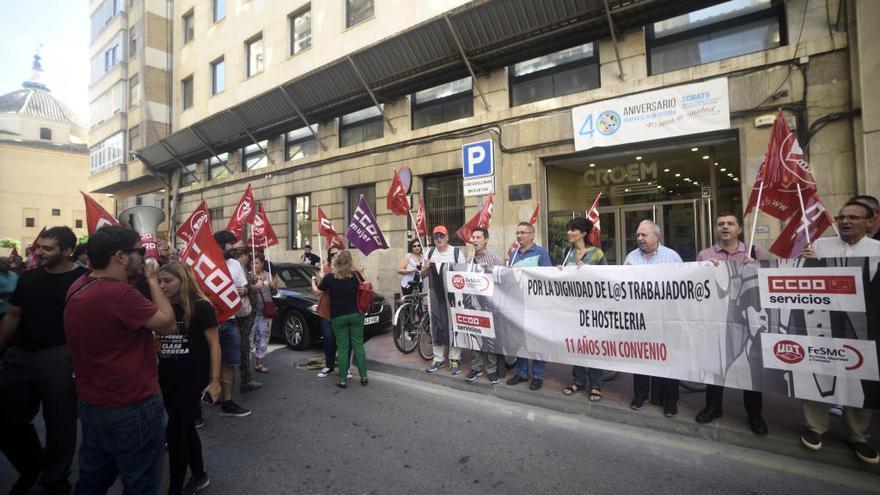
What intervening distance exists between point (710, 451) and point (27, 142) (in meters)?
77.8

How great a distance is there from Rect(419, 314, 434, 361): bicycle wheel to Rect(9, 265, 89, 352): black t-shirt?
4.26 m

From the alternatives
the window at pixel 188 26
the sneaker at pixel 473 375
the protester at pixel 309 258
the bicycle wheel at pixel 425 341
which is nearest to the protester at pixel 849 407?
the sneaker at pixel 473 375

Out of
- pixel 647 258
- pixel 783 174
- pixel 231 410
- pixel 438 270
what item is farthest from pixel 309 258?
pixel 783 174

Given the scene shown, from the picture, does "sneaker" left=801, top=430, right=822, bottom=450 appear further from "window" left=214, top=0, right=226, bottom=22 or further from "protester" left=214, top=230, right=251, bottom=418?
"window" left=214, top=0, right=226, bottom=22

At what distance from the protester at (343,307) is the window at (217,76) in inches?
648

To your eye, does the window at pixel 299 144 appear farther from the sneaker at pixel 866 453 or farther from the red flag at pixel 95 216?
the sneaker at pixel 866 453

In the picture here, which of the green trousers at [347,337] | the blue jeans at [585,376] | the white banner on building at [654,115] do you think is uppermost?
the white banner on building at [654,115]


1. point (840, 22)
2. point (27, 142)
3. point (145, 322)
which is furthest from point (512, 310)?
point (27, 142)

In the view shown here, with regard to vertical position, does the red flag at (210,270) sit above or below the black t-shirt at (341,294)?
above

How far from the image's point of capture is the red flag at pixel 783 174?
432cm

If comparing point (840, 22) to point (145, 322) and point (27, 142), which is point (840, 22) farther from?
point (27, 142)

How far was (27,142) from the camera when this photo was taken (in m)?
54.9

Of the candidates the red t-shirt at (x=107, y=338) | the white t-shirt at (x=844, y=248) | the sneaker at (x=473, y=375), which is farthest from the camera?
the sneaker at (x=473, y=375)

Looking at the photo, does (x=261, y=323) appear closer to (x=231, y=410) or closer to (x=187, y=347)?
(x=231, y=410)
